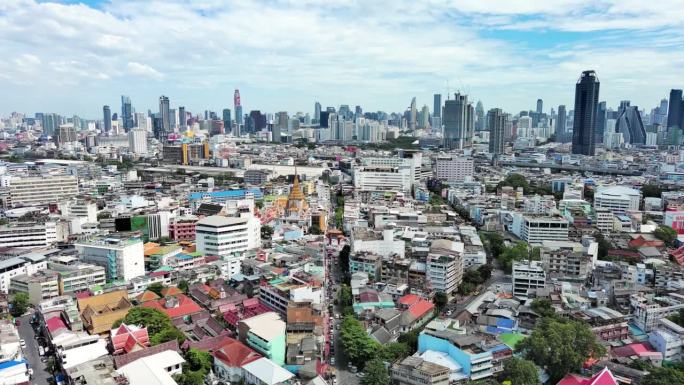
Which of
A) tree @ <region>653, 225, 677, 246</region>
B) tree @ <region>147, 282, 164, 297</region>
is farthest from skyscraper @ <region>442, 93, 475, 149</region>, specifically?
tree @ <region>147, 282, 164, 297</region>

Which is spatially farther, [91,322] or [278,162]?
[278,162]

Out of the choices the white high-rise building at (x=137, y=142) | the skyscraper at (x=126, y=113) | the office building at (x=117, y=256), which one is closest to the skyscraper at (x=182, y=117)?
the skyscraper at (x=126, y=113)

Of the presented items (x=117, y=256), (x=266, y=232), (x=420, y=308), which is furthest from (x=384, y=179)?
Result: (x=117, y=256)

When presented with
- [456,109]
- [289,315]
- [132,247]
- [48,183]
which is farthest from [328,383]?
[456,109]

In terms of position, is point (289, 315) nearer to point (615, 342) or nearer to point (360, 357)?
point (360, 357)

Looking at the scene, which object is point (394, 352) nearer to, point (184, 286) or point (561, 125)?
point (184, 286)

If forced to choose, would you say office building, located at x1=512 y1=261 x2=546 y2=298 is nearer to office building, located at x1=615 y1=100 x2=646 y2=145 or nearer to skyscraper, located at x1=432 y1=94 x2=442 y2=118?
office building, located at x1=615 y1=100 x2=646 y2=145
